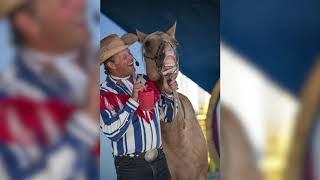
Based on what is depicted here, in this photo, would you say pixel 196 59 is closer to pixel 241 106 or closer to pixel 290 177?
pixel 241 106

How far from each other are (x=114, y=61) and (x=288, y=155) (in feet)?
4.53

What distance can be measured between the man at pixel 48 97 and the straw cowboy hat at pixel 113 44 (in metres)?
0.86

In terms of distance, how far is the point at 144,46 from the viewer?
3.93m

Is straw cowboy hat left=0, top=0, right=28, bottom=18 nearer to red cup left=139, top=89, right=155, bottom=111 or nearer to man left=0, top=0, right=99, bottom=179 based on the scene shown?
man left=0, top=0, right=99, bottom=179

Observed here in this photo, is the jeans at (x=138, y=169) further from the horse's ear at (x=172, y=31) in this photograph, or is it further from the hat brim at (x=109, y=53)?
the horse's ear at (x=172, y=31)

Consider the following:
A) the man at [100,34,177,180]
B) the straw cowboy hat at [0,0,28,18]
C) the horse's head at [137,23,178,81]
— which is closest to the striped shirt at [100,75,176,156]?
the man at [100,34,177,180]

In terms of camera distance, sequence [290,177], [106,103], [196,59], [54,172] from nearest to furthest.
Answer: [54,172], [290,177], [106,103], [196,59]

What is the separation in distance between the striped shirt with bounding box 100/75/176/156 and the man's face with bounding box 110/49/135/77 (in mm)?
85

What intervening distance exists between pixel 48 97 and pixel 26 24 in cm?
41

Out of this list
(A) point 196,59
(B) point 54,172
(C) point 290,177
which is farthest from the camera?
Answer: (A) point 196,59

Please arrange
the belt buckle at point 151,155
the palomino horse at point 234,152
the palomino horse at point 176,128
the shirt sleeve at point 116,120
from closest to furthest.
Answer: the palomino horse at point 234,152, the shirt sleeve at point 116,120, the belt buckle at point 151,155, the palomino horse at point 176,128

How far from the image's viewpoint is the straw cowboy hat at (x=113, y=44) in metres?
3.78

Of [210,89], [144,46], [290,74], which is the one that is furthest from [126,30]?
[290,74]

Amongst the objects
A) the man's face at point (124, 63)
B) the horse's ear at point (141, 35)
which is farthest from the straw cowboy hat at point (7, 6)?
the horse's ear at point (141, 35)
